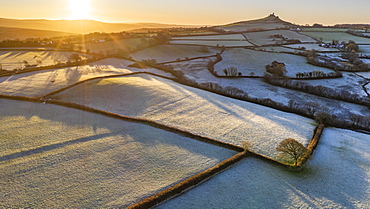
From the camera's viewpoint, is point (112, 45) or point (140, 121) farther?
point (112, 45)

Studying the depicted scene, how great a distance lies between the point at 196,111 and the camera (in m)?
35.3

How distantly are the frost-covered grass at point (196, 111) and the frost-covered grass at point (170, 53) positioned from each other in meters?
39.9

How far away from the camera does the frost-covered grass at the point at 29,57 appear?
6672 cm

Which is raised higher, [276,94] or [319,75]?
[319,75]

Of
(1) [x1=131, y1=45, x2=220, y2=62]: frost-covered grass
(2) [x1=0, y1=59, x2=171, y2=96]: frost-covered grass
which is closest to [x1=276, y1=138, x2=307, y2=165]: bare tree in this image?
(2) [x1=0, y1=59, x2=171, y2=96]: frost-covered grass

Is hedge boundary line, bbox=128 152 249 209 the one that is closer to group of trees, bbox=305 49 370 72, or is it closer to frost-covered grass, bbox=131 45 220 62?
group of trees, bbox=305 49 370 72

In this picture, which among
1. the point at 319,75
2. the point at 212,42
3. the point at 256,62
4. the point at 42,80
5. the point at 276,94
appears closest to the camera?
the point at 42,80

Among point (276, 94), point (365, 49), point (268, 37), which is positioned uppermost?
point (268, 37)

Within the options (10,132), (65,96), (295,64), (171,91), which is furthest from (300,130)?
(295,64)

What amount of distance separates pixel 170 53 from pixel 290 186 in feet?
263

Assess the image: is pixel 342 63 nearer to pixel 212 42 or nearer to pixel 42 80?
pixel 212 42

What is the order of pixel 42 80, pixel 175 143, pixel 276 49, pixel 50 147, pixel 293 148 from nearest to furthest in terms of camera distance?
pixel 293 148, pixel 50 147, pixel 175 143, pixel 42 80, pixel 276 49

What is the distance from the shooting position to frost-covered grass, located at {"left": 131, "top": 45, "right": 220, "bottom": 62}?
86213 mm

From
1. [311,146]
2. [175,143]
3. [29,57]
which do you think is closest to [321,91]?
[311,146]
